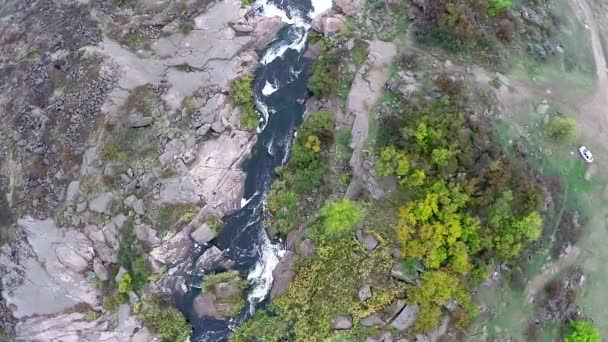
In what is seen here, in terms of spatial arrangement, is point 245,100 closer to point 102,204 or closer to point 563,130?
point 102,204

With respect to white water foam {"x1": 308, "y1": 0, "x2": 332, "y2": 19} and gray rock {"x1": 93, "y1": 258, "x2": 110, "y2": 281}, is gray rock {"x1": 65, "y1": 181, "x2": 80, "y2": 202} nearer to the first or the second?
gray rock {"x1": 93, "y1": 258, "x2": 110, "y2": 281}

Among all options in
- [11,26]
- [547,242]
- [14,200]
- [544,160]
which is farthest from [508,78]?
[11,26]

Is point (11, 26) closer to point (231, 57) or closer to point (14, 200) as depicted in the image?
point (14, 200)

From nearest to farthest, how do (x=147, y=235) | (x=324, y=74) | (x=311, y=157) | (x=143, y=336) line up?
(x=143, y=336) < (x=147, y=235) < (x=311, y=157) < (x=324, y=74)

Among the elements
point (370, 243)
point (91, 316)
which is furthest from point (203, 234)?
point (370, 243)

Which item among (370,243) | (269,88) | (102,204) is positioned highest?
(269,88)

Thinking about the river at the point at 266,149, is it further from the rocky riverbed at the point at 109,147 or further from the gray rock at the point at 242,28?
the gray rock at the point at 242,28

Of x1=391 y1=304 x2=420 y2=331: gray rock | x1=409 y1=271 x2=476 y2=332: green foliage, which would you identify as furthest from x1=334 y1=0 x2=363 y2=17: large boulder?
x1=391 y1=304 x2=420 y2=331: gray rock
